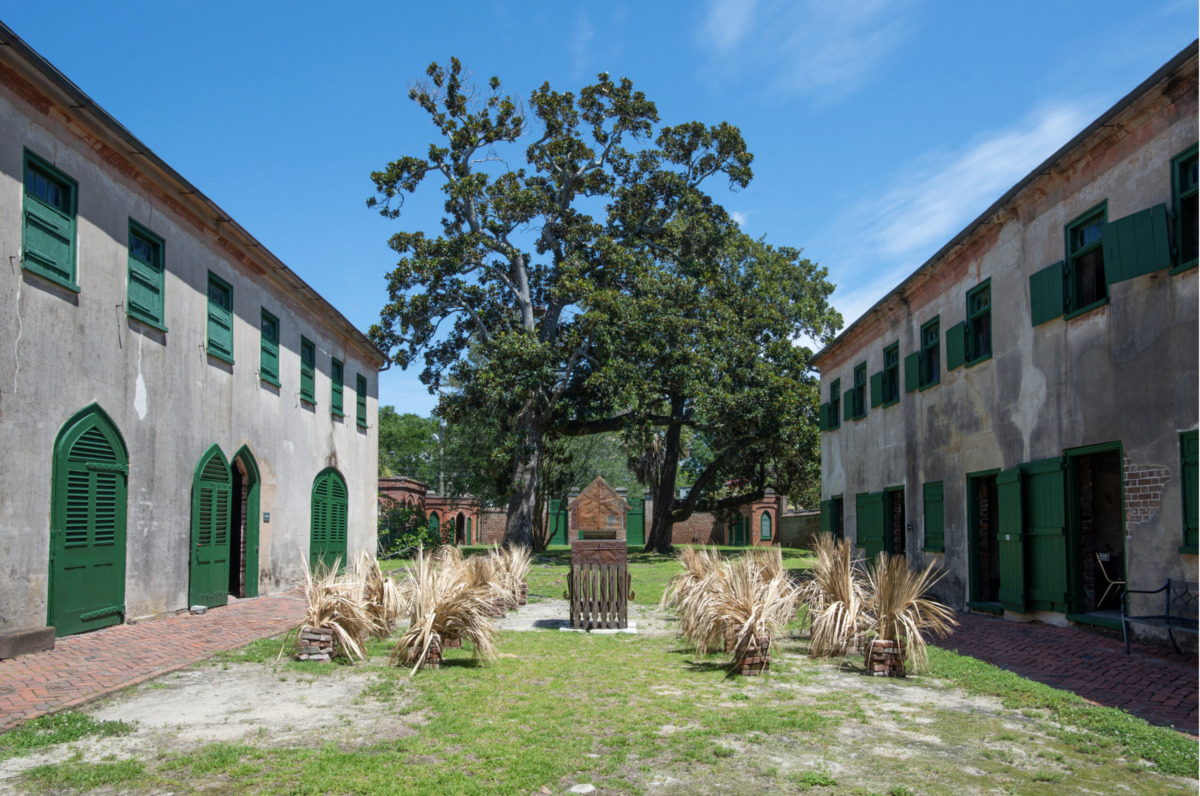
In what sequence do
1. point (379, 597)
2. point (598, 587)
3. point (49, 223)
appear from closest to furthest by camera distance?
point (379, 597) → point (49, 223) → point (598, 587)

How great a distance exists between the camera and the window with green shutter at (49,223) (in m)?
9.60

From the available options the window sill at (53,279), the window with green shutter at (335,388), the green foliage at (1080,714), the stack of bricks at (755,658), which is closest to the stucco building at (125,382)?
the window sill at (53,279)

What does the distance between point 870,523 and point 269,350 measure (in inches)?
481

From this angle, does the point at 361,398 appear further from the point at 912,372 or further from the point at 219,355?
the point at 912,372

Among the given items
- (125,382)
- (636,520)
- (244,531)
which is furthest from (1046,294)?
(636,520)

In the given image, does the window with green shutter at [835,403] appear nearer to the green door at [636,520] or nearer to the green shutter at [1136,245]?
the green shutter at [1136,245]

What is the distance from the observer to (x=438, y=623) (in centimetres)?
851

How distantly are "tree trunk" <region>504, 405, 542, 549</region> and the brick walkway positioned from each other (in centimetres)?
1646

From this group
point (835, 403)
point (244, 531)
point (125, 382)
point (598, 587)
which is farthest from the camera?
point (835, 403)

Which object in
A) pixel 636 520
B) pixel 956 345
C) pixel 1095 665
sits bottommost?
pixel 636 520

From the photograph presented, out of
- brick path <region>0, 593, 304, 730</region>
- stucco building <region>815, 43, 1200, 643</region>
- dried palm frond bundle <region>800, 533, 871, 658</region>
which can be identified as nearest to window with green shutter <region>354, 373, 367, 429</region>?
brick path <region>0, 593, 304, 730</region>

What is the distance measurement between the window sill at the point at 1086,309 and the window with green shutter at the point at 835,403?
1139 centimetres

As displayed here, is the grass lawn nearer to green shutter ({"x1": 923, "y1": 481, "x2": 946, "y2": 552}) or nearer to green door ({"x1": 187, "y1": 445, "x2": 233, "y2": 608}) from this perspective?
green door ({"x1": 187, "y1": 445, "x2": 233, "y2": 608})

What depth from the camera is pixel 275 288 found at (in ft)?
55.4
